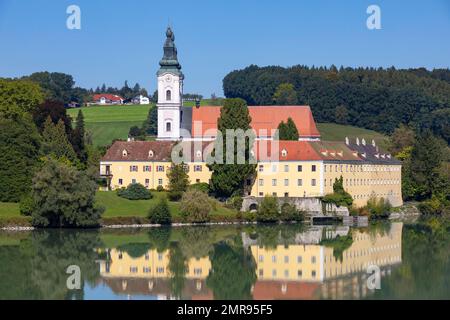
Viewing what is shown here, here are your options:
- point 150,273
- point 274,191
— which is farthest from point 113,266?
point 274,191

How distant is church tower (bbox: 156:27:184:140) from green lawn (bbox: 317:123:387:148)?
28.2m

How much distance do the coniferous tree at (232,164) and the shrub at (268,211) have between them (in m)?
3.06

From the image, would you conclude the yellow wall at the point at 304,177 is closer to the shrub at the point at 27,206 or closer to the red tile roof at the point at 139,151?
the red tile roof at the point at 139,151

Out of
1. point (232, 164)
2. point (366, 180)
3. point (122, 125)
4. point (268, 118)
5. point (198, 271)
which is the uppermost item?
point (122, 125)

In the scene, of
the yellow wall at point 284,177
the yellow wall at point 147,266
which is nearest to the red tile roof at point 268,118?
the yellow wall at point 284,177

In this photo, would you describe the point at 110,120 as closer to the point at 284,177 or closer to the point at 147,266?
the point at 284,177

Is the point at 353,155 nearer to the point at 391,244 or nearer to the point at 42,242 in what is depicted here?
the point at 391,244

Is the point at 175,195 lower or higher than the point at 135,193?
lower

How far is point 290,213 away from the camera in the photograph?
2667 inches

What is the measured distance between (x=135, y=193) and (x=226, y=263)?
Result: 77.1 ft

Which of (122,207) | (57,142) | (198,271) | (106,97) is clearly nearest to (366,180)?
(122,207)

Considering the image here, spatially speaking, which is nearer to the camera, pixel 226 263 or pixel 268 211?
pixel 226 263

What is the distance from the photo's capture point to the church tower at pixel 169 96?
298 feet
